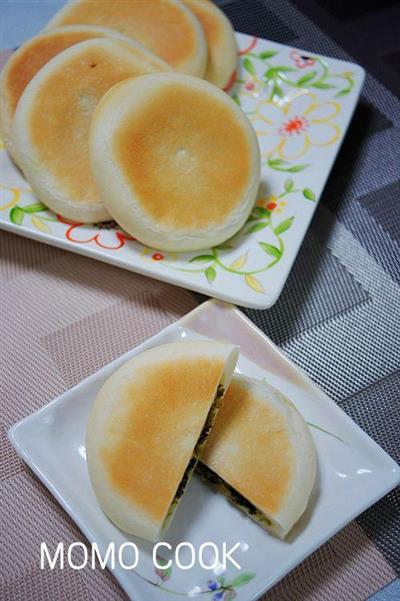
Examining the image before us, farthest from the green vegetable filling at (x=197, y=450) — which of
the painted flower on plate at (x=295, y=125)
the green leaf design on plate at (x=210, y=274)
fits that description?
the painted flower on plate at (x=295, y=125)

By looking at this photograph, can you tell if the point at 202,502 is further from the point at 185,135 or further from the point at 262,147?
the point at 262,147

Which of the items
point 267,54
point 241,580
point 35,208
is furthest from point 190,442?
point 267,54

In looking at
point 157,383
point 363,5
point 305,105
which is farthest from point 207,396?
point 363,5

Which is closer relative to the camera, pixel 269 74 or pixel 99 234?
pixel 99 234

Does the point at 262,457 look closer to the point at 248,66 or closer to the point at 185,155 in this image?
the point at 185,155

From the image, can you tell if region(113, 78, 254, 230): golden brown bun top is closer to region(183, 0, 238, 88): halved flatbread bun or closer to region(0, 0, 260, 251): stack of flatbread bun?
region(0, 0, 260, 251): stack of flatbread bun
